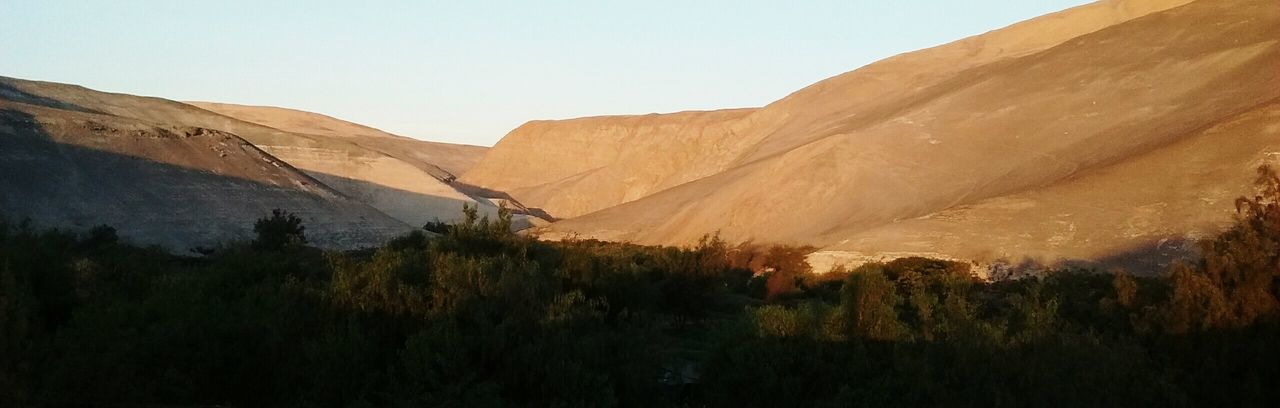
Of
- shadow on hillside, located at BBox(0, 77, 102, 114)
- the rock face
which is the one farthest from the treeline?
shadow on hillside, located at BBox(0, 77, 102, 114)

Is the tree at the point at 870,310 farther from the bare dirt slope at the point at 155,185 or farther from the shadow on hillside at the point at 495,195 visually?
the shadow on hillside at the point at 495,195

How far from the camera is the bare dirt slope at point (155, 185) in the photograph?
53.4m

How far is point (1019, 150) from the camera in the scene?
173ft

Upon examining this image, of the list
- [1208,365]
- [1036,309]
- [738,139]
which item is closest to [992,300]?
[1036,309]

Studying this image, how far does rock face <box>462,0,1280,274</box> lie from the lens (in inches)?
1590

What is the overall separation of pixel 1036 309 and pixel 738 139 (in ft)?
252

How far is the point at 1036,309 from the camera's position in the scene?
1346 centimetres

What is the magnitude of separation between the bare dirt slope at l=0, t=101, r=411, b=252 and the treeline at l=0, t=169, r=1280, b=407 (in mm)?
42366

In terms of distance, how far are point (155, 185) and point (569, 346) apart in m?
52.7

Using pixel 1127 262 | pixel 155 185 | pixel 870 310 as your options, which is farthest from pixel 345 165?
pixel 870 310

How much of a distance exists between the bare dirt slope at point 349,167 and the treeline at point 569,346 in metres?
67.1

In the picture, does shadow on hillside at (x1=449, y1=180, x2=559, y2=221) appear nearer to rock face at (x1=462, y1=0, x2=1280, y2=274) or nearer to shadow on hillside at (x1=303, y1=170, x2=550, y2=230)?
shadow on hillside at (x1=303, y1=170, x2=550, y2=230)

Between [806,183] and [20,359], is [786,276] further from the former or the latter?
[20,359]

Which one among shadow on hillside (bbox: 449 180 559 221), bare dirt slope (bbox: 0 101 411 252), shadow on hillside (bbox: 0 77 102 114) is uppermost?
shadow on hillside (bbox: 0 77 102 114)
